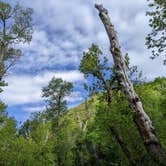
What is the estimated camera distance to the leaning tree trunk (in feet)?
39.2

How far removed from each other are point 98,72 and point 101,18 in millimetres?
22571

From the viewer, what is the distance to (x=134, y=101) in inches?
501

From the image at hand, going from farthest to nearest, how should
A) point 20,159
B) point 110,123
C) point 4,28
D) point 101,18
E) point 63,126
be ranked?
point 63,126
point 20,159
point 4,28
point 110,123
point 101,18

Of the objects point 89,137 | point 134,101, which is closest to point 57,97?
point 89,137

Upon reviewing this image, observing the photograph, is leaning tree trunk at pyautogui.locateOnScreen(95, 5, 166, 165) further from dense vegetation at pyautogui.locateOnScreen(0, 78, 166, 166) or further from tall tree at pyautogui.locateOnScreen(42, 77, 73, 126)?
tall tree at pyautogui.locateOnScreen(42, 77, 73, 126)

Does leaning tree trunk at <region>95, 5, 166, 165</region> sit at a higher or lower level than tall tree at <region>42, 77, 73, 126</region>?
lower

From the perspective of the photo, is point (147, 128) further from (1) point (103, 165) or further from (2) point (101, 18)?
(1) point (103, 165)

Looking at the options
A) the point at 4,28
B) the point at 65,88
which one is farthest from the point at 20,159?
the point at 65,88

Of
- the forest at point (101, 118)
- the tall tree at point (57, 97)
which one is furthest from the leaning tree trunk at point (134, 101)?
the tall tree at point (57, 97)

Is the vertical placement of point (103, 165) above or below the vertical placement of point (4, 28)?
below

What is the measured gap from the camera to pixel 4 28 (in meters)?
41.1

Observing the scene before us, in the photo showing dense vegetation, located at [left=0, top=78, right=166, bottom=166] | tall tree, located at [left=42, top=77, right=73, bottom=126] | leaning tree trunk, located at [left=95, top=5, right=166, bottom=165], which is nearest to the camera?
leaning tree trunk, located at [left=95, top=5, right=166, bottom=165]

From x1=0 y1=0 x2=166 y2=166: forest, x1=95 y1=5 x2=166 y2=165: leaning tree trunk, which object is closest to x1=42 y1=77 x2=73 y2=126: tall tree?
x1=0 y1=0 x2=166 y2=166: forest

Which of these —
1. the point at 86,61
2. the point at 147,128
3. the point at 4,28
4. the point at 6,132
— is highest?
the point at 4,28
